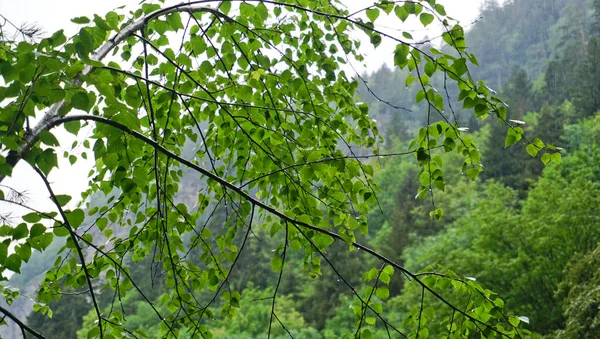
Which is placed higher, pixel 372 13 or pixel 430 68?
pixel 372 13

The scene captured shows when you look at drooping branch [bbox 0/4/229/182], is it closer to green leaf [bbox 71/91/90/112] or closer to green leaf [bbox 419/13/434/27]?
green leaf [bbox 71/91/90/112]

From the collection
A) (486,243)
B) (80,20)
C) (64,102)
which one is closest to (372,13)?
(80,20)

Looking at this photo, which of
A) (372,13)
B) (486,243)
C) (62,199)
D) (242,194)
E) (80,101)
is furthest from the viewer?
(486,243)

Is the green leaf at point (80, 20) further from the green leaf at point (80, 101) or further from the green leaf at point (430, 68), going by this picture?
the green leaf at point (430, 68)

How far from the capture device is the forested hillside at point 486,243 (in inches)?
396

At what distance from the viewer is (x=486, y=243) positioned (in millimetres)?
14586

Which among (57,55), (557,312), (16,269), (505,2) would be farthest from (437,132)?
(505,2)

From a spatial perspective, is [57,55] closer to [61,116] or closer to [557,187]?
[61,116]

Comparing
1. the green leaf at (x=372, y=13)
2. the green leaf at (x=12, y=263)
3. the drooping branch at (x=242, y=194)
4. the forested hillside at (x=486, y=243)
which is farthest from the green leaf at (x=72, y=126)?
the green leaf at (x=372, y=13)

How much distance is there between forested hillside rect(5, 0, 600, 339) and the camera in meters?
10.1

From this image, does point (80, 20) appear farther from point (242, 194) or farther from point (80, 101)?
point (242, 194)

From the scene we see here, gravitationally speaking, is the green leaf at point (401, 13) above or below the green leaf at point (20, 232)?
above

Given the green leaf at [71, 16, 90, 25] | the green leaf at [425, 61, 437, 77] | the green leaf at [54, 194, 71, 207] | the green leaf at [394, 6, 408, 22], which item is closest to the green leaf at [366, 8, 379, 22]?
the green leaf at [394, 6, 408, 22]

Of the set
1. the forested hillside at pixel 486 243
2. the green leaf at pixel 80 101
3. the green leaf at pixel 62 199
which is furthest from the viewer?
the forested hillside at pixel 486 243
